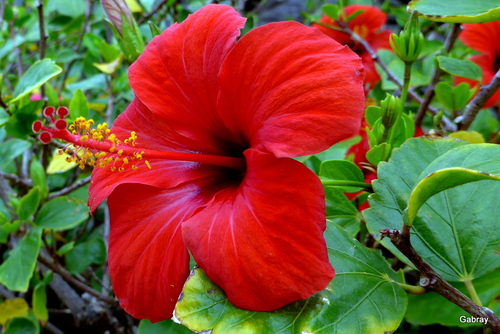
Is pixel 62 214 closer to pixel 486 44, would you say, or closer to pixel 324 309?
pixel 324 309

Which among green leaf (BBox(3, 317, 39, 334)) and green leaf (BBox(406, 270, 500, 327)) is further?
green leaf (BBox(3, 317, 39, 334))

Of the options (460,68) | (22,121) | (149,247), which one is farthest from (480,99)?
(22,121)

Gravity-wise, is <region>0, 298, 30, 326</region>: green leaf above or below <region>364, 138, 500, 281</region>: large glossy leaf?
below

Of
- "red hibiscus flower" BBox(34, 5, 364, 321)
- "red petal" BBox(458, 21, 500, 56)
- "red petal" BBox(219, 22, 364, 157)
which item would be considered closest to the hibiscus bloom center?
"red hibiscus flower" BBox(34, 5, 364, 321)

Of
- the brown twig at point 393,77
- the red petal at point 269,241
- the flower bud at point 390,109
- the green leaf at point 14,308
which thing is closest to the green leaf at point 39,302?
the green leaf at point 14,308

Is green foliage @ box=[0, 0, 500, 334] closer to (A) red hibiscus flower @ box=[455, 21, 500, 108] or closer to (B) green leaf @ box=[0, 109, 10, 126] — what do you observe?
(B) green leaf @ box=[0, 109, 10, 126]

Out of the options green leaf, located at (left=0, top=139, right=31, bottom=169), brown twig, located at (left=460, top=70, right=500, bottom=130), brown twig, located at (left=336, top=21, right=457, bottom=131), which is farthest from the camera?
green leaf, located at (left=0, top=139, right=31, bottom=169)

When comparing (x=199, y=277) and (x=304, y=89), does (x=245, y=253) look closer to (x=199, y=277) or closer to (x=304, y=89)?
(x=199, y=277)
